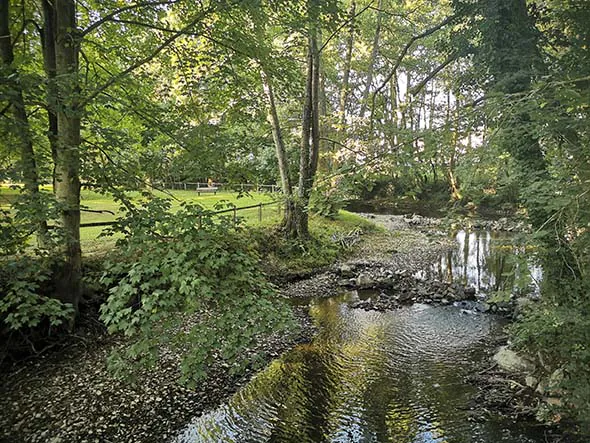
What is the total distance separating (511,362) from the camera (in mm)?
6434

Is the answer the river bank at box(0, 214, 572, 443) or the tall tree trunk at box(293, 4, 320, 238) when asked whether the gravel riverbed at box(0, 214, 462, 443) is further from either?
the tall tree trunk at box(293, 4, 320, 238)

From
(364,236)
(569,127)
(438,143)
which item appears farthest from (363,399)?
(364,236)

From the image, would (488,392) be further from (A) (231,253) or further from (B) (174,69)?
(B) (174,69)

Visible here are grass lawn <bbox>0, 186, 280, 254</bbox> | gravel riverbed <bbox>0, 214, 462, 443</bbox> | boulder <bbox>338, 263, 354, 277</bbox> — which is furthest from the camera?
boulder <bbox>338, 263, 354, 277</bbox>

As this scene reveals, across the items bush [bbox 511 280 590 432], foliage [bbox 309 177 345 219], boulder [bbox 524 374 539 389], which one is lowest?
boulder [bbox 524 374 539 389]

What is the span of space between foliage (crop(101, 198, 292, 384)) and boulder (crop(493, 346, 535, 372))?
4.46 m

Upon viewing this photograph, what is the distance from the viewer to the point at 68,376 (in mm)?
5879

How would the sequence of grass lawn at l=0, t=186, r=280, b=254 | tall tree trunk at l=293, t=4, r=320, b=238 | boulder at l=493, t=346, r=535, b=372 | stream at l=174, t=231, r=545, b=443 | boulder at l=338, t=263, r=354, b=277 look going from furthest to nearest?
tall tree trunk at l=293, t=4, r=320, b=238, boulder at l=338, t=263, r=354, b=277, boulder at l=493, t=346, r=535, b=372, grass lawn at l=0, t=186, r=280, b=254, stream at l=174, t=231, r=545, b=443

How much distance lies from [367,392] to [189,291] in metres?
3.56

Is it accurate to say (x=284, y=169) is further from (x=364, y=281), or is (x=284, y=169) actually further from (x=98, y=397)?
(x=98, y=397)

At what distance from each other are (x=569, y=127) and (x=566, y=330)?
306cm

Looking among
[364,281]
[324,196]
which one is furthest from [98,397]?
[364,281]

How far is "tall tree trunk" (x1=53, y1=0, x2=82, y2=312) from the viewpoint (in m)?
4.50

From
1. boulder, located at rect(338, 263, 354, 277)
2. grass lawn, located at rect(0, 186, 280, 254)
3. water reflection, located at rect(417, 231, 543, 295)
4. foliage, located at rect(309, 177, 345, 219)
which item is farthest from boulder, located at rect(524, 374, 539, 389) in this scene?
boulder, located at rect(338, 263, 354, 277)
